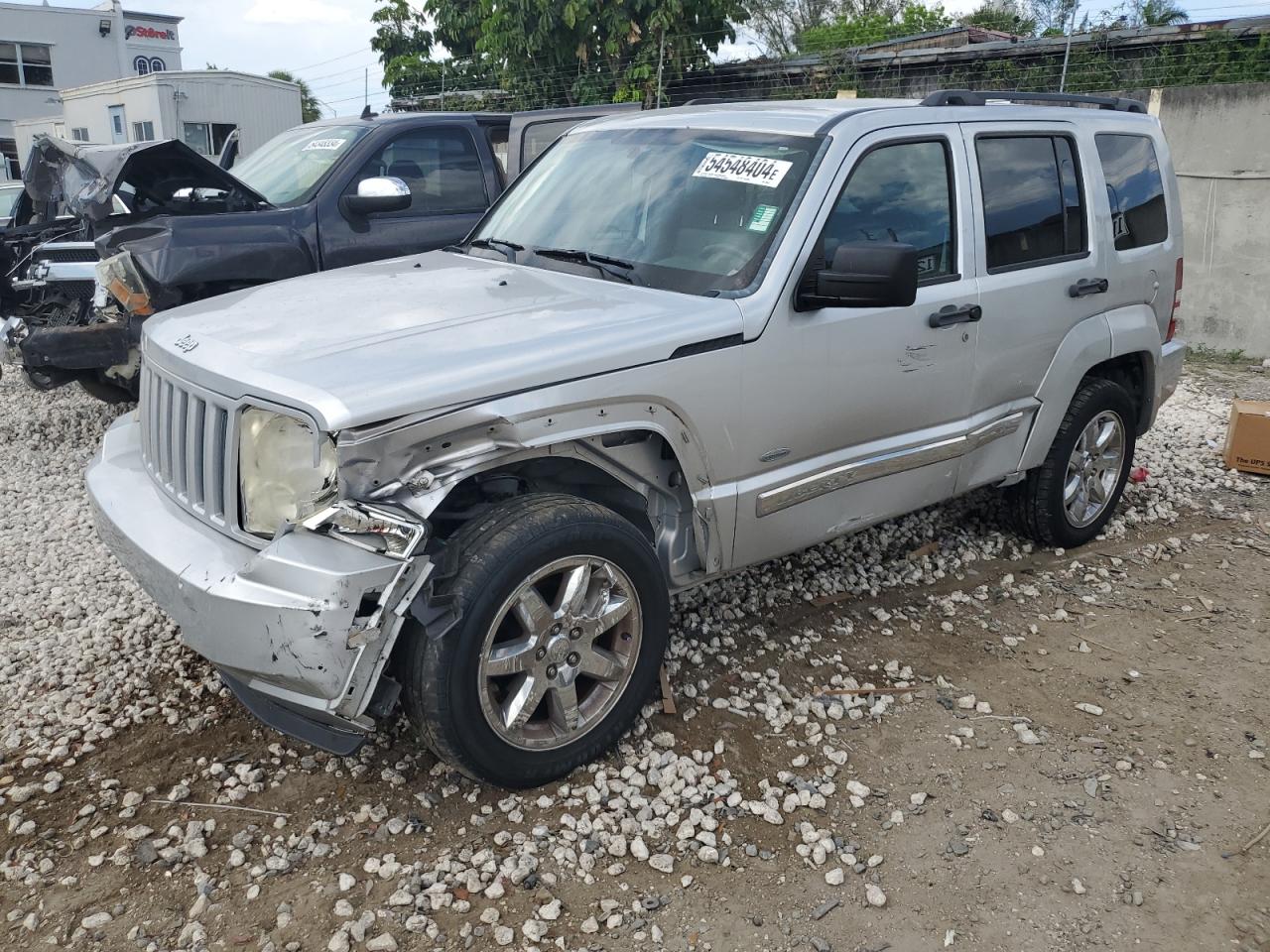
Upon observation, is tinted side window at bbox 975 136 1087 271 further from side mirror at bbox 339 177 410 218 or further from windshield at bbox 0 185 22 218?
windshield at bbox 0 185 22 218

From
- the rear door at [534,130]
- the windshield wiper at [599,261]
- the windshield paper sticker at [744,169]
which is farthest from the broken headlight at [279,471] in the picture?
the rear door at [534,130]

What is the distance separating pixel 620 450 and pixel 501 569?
602 millimetres

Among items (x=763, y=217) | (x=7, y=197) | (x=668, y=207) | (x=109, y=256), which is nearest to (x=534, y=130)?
(x=109, y=256)

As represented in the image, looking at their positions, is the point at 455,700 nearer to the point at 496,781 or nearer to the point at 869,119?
the point at 496,781

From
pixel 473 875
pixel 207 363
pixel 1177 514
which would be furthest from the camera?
pixel 1177 514

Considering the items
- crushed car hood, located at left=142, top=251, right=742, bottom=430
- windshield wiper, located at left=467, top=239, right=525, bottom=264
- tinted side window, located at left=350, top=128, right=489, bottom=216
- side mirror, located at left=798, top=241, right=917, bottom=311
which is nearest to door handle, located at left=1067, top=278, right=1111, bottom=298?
side mirror, located at left=798, top=241, right=917, bottom=311

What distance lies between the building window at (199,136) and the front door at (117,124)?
2.23 m

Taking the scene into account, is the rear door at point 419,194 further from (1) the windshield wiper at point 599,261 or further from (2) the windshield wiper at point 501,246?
(1) the windshield wiper at point 599,261

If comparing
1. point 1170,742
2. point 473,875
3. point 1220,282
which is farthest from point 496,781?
point 1220,282

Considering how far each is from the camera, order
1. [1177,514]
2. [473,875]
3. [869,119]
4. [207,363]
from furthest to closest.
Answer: [1177,514] → [869,119] → [207,363] → [473,875]

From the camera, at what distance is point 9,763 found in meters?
3.27

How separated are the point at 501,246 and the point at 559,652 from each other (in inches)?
74.3

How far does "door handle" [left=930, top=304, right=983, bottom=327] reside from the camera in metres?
3.90

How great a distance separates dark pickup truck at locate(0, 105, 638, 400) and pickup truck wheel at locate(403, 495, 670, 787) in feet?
10.3
